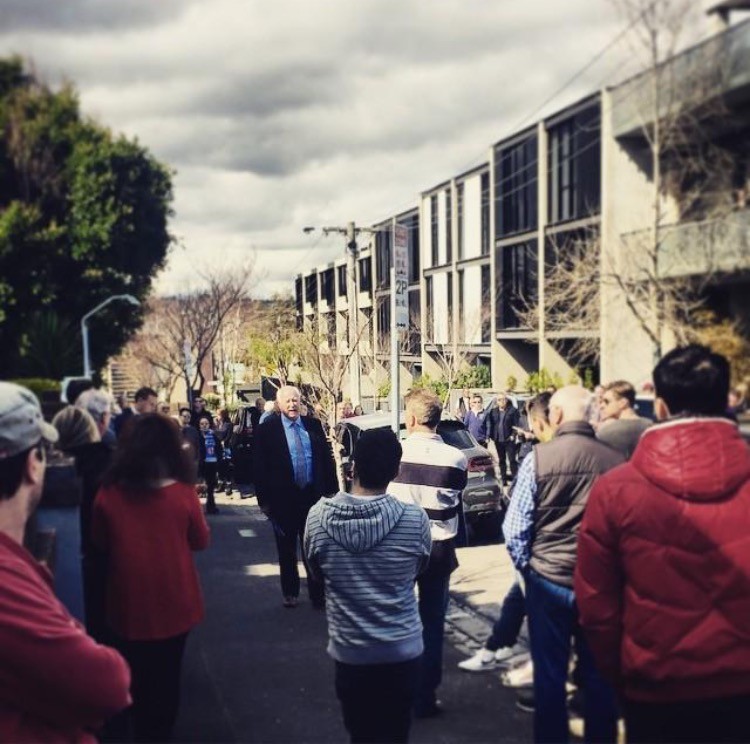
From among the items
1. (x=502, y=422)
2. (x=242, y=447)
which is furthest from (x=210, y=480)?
(x=502, y=422)

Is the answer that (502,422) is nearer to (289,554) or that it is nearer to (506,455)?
(506,455)

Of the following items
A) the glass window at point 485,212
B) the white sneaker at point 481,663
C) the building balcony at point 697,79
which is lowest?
the white sneaker at point 481,663

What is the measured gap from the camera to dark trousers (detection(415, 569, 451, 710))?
4621 mm

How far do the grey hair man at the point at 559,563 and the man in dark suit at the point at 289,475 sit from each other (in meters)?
3.10

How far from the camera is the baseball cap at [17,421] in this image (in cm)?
179

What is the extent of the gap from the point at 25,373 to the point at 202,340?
52.4 feet

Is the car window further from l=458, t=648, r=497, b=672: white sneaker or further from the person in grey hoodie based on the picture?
the person in grey hoodie

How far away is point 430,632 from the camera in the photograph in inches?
185

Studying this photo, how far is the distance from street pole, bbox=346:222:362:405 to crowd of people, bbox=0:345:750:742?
11.6 m

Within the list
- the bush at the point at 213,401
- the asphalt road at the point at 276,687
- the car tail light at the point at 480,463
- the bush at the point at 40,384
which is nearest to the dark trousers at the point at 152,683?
the asphalt road at the point at 276,687

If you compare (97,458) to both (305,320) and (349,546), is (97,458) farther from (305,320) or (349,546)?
(305,320)

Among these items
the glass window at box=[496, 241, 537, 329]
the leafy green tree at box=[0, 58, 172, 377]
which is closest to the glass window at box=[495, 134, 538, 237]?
the glass window at box=[496, 241, 537, 329]

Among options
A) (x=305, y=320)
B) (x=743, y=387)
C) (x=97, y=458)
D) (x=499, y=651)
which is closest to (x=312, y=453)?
(x=499, y=651)

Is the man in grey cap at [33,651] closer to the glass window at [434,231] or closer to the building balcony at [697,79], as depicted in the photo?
the building balcony at [697,79]
